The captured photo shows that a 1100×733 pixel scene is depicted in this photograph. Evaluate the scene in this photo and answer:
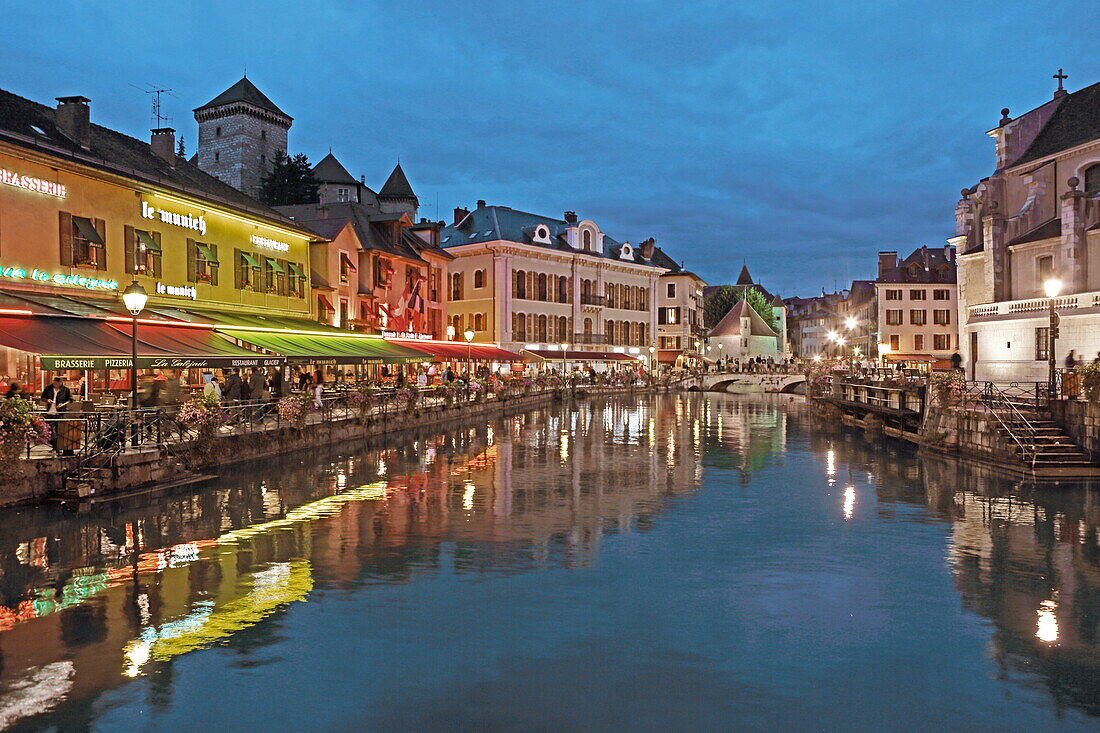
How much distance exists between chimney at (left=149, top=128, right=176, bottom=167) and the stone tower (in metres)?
47.9

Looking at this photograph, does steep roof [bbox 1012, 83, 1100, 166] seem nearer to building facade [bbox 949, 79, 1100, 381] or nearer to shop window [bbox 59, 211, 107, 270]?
building facade [bbox 949, 79, 1100, 381]

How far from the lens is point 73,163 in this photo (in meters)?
23.0

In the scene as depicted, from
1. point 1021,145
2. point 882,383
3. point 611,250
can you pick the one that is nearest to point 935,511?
point 882,383

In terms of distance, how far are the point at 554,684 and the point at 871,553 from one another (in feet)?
24.1

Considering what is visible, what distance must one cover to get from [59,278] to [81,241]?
55.2 inches

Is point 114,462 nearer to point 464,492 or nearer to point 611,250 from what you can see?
point 464,492

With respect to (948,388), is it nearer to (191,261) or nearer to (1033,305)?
(1033,305)

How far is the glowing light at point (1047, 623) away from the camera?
29.9ft

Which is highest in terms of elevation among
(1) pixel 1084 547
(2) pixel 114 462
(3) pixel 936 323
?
(3) pixel 936 323

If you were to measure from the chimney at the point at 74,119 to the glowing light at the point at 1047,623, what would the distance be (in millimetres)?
27401

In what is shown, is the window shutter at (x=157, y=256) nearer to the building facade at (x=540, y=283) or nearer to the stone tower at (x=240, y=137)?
the building facade at (x=540, y=283)

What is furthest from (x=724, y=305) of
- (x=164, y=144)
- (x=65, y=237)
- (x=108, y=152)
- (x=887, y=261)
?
(x=65, y=237)

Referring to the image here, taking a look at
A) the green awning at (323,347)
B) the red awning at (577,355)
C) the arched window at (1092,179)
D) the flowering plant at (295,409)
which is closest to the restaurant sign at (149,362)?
the flowering plant at (295,409)

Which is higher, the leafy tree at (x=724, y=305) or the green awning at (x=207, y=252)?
the leafy tree at (x=724, y=305)
